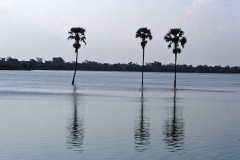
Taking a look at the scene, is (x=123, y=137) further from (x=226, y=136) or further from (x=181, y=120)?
(x=181, y=120)

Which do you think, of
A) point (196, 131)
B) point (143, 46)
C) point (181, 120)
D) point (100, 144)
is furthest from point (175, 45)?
point (100, 144)

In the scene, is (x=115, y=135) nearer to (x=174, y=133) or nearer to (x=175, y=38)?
(x=174, y=133)

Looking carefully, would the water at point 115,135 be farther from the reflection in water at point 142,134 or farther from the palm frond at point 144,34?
the palm frond at point 144,34

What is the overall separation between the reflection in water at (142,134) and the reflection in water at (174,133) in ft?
2.95

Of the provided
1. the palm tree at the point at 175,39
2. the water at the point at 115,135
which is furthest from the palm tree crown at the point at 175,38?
the water at the point at 115,135

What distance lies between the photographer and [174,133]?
2506cm

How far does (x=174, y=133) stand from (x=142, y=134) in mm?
1775

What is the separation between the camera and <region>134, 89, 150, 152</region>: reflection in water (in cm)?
2067

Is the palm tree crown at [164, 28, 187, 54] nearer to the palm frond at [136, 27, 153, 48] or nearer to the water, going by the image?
the palm frond at [136, 27, 153, 48]

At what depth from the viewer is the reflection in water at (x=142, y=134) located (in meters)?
20.7

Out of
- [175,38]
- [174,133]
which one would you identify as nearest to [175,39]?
[175,38]

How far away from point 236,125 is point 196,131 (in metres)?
4.27

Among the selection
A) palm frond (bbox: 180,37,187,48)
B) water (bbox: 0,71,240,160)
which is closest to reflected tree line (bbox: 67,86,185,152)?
water (bbox: 0,71,240,160)

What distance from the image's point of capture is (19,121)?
28.8m
